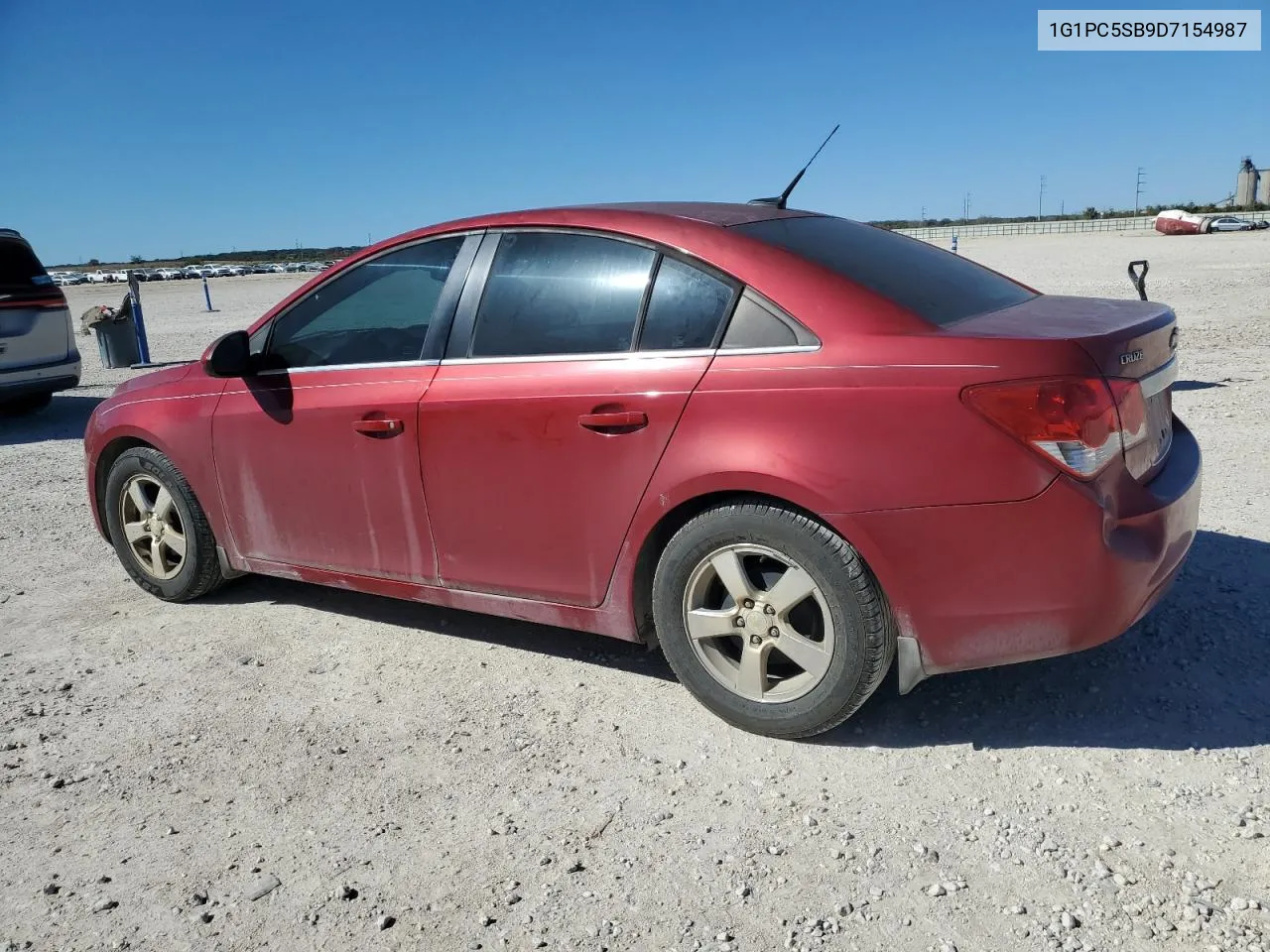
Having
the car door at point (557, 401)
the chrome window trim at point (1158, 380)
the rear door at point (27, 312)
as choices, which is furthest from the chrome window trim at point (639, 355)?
the rear door at point (27, 312)

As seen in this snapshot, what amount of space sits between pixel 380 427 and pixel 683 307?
4.27 ft

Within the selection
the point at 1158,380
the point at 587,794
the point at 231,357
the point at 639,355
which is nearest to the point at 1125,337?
the point at 1158,380

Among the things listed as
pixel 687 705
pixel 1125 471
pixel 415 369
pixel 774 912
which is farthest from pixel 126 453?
pixel 1125 471

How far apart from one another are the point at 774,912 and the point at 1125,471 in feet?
5.09

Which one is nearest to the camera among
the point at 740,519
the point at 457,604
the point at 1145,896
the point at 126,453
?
the point at 1145,896

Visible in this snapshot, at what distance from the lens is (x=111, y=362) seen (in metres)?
16.8

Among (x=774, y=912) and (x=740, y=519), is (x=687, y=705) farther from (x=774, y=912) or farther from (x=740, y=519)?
(x=774, y=912)

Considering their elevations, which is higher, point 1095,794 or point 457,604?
point 457,604

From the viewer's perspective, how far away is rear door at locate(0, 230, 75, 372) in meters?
10.6

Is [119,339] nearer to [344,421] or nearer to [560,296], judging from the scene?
[344,421]

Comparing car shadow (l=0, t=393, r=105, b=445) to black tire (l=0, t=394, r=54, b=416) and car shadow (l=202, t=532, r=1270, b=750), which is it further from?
car shadow (l=202, t=532, r=1270, b=750)

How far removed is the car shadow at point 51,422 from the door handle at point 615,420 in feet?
26.6

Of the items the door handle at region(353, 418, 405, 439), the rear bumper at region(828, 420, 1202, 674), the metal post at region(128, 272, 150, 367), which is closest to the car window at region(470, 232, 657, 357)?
the door handle at region(353, 418, 405, 439)

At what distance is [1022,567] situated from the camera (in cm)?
285
